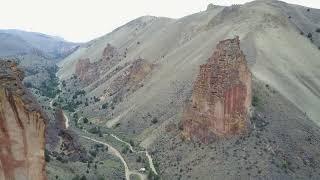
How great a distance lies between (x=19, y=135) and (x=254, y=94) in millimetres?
74063

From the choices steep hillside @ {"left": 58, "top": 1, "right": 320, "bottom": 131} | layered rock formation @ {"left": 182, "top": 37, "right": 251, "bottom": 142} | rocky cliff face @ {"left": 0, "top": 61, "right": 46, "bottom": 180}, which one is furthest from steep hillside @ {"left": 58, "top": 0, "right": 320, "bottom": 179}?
rocky cliff face @ {"left": 0, "top": 61, "right": 46, "bottom": 180}

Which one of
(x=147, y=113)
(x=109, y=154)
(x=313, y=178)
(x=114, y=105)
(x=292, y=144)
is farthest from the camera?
(x=114, y=105)

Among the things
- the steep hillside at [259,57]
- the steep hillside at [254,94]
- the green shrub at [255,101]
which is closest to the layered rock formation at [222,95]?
the steep hillside at [254,94]

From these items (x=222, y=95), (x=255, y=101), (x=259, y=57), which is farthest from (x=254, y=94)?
(x=259, y=57)

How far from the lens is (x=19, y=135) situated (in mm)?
26172

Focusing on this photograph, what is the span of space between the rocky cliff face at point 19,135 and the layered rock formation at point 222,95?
61994 millimetres

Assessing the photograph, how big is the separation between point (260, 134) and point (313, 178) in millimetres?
9713

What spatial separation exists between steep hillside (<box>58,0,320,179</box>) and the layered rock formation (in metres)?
2.35

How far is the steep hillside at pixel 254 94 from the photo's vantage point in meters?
88.2

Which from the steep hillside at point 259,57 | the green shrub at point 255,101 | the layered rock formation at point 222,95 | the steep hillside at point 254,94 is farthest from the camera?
the steep hillside at point 259,57

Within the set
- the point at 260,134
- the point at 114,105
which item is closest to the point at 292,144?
the point at 260,134

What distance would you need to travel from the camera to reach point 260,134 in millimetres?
89000

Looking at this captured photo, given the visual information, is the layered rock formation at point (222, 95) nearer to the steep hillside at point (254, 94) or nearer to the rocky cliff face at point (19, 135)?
the steep hillside at point (254, 94)

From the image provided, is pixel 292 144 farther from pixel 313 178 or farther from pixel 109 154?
pixel 109 154
